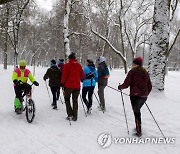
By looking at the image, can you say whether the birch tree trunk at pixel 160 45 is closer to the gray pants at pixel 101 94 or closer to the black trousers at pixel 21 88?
the gray pants at pixel 101 94

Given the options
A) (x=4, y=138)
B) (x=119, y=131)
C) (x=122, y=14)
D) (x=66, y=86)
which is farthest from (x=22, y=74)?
(x=122, y=14)

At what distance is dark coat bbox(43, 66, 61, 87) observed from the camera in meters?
9.15

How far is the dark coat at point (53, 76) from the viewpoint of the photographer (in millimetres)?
9148

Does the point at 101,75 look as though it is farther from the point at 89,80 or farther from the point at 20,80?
the point at 20,80

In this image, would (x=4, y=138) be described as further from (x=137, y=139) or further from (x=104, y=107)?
(x=104, y=107)

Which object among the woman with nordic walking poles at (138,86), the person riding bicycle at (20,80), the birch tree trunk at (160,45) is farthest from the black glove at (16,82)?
the birch tree trunk at (160,45)

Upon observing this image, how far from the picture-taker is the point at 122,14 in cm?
2252

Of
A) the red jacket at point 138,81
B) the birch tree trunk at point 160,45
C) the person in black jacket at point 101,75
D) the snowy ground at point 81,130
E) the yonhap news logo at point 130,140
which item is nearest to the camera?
the snowy ground at point 81,130

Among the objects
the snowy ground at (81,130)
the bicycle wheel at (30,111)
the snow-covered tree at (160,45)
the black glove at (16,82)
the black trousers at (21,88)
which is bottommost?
the snowy ground at (81,130)

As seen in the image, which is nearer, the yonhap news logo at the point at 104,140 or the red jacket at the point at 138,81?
the yonhap news logo at the point at 104,140

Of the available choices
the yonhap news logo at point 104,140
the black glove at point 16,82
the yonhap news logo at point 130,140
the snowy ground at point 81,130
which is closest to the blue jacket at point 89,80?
the snowy ground at point 81,130

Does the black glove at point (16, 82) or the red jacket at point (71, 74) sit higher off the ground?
the red jacket at point (71, 74)

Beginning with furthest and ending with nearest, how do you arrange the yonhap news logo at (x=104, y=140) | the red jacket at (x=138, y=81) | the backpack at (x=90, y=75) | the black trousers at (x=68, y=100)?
the backpack at (x=90, y=75) → the black trousers at (x=68, y=100) → the red jacket at (x=138, y=81) → the yonhap news logo at (x=104, y=140)

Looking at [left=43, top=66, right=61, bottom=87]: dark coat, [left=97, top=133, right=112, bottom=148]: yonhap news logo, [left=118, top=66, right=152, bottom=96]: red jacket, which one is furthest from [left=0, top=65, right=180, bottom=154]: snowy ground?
[left=118, top=66, right=152, bottom=96]: red jacket
